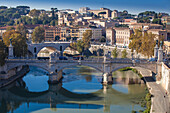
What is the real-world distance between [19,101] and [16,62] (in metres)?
5.58

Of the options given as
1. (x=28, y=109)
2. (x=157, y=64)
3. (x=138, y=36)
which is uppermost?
(x=138, y=36)

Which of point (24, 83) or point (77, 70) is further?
point (77, 70)

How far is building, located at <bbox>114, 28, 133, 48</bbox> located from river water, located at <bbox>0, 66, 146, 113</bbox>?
17.9 m

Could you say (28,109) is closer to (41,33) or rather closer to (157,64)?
(157,64)

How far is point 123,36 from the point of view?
4809 cm

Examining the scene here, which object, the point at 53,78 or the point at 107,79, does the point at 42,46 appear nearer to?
the point at 53,78

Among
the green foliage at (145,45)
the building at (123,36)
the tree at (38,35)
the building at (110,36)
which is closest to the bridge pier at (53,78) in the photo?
the green foliage at (145,45)

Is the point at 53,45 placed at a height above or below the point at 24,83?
above

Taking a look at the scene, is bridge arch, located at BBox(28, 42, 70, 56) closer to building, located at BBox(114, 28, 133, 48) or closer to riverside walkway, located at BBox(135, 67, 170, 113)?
building, located at BBox(114, 28, 133, 48)

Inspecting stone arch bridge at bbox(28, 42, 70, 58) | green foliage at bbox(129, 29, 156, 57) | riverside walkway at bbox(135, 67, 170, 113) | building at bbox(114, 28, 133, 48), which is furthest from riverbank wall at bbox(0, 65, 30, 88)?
building at bbox(114, 28, 133, 48)

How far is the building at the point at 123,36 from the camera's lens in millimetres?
46619

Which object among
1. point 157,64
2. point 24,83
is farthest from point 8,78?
point 157,64

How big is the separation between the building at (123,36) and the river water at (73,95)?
1794 centimetres

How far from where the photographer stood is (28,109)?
65.3 feet
